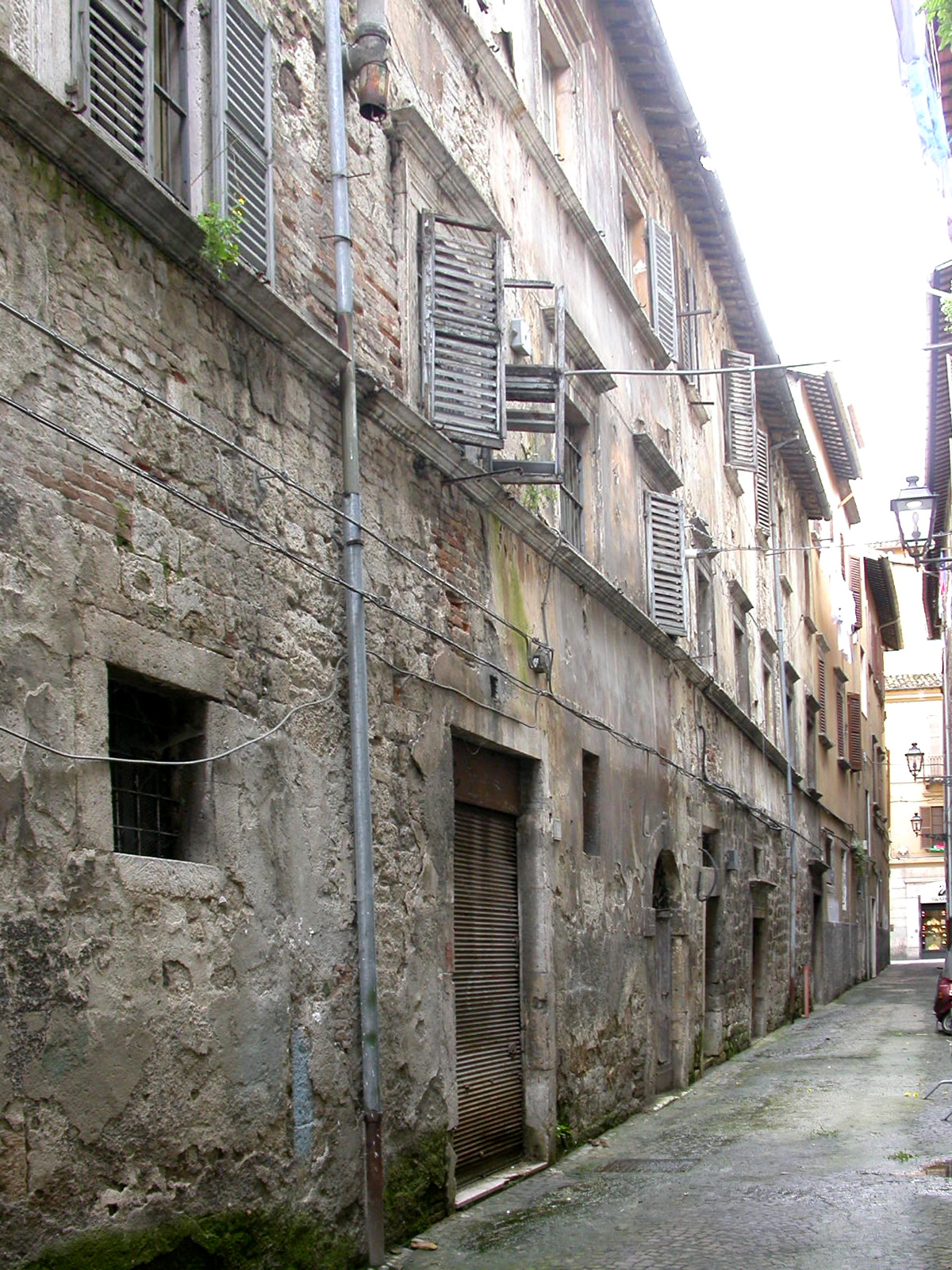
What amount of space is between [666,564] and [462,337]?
589 centimetres

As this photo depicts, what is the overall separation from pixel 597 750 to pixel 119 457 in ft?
22.3

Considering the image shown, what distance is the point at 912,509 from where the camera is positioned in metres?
16.9

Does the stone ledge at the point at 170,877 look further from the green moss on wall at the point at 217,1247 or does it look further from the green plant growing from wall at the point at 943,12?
the green plant growing from wall at the point at 943,12

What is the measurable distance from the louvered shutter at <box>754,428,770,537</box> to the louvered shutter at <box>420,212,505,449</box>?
13.2m

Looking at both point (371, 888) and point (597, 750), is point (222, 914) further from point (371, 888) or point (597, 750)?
point (597, 750)

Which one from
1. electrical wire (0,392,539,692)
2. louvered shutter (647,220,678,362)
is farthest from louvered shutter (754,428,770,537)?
electrical wire (0,392,539,692)

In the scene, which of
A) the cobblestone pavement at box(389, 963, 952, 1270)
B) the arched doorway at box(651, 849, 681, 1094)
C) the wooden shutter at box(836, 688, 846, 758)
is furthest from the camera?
the wooden shutter at box(836, 688, 846, 758)

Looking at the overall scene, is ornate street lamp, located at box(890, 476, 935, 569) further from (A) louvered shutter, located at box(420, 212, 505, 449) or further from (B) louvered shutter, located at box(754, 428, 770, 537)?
(A) louvered shutter, located at box(420, 212, 505, 449)

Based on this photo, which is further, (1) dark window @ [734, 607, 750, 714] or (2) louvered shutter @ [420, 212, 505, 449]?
(1) dark window @ [734, 607, 750, 714]

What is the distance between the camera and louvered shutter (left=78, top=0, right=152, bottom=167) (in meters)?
6.04

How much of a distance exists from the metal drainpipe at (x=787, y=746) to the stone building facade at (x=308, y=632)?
8.54 metres

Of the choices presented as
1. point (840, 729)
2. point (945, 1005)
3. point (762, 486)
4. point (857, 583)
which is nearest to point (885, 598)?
point (857, 583)

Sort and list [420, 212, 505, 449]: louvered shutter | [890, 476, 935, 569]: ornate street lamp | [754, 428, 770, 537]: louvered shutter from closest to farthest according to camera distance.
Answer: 1. [420, 212, 505, 449]: louvered shutter
2. [890, 476, 935, 569]: ornate street lamp
3. [754, 428, 770, 537]: louvered shutter

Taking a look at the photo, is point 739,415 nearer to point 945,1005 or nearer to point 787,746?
point 787,746
